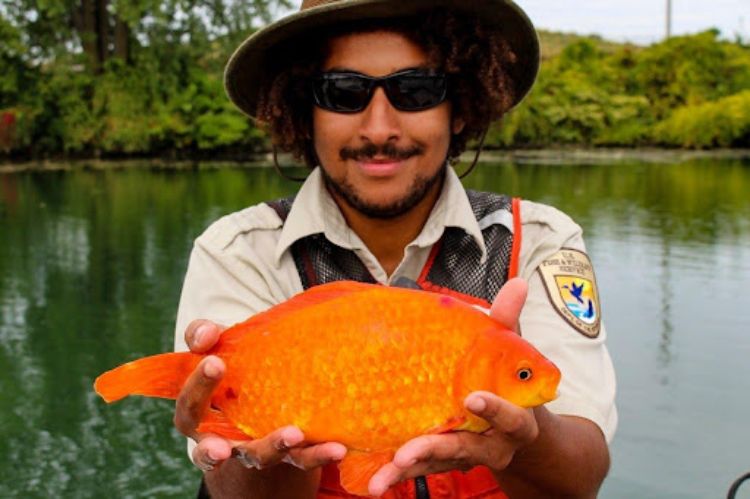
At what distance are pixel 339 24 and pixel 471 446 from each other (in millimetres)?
1370

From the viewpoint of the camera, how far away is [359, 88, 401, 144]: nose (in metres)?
2.70

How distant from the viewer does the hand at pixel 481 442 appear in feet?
6.13

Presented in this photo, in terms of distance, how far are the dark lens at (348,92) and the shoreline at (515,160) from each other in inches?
1191

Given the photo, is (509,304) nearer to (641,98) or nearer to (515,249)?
(515,249)

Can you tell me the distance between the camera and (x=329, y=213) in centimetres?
286

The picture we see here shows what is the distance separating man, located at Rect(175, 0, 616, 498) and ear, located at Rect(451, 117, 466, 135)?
89 mm

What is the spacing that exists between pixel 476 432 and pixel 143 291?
1362 centimetres

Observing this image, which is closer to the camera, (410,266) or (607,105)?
(410,266)

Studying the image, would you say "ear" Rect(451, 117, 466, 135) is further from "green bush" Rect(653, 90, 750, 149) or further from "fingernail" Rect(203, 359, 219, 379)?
"green bush" Rect(653, 90, 750, 149)

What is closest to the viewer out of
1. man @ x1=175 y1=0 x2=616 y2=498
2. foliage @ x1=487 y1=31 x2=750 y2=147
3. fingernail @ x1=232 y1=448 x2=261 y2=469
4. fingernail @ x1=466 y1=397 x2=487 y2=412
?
fingernail @ x1=466 y1=397 x2=487 y2=412

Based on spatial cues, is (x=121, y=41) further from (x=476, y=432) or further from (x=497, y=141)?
(x=476, y=432)

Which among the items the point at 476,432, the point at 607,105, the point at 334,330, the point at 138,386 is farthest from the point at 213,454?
the point at 607,105

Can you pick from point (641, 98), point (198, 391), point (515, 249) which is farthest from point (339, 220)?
point (641, 98)

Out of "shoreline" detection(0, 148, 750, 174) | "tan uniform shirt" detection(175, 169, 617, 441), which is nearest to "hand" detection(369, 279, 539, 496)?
"tan uniform shirt" detection(175, 169, 617, 441)
